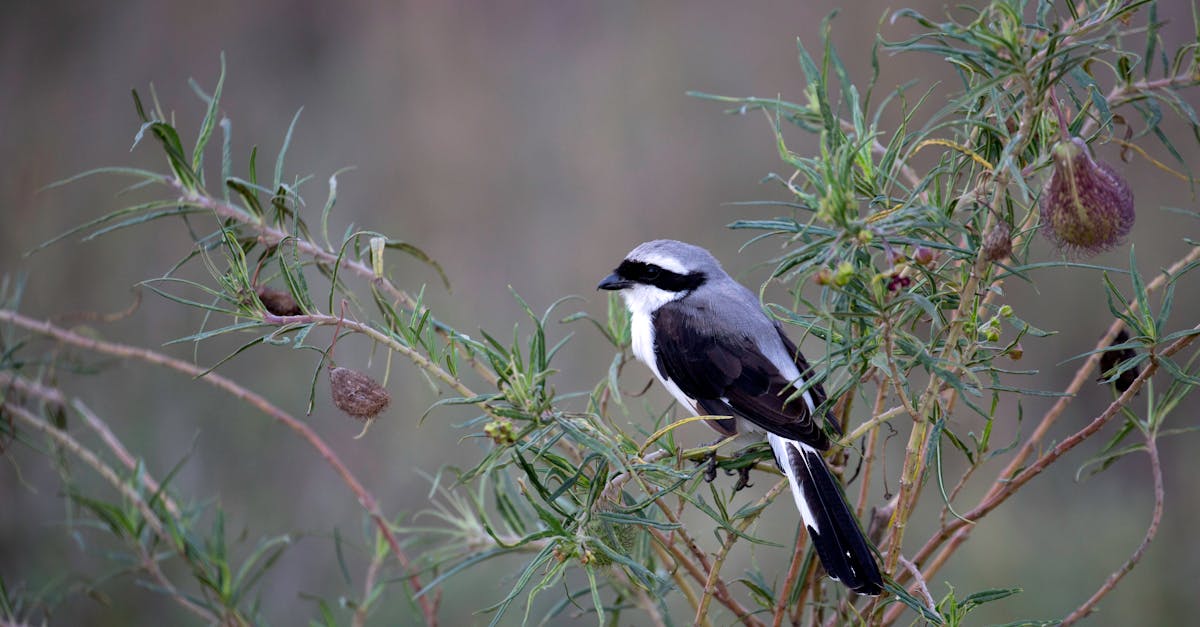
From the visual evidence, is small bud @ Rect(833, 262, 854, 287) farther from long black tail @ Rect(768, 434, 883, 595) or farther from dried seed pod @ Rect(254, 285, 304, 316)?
dried seed pod @ Rect(254, 285, 304, 316)

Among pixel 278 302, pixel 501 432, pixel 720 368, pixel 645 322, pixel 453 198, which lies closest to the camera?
pixel 501 432

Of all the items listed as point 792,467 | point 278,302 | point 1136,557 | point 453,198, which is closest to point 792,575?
point 792,467

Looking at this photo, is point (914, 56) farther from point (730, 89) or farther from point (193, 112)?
point (193, 112)

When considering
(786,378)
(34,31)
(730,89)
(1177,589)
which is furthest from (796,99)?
(34,31)

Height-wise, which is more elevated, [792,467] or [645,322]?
[645,322]

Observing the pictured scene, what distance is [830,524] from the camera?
4.80ft

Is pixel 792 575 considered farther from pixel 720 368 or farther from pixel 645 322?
pixel 645 322

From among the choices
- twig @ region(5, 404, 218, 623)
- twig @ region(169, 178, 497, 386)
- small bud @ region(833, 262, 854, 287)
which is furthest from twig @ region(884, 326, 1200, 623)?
twig @ region(5, 404, 218, 623)

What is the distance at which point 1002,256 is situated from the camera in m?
1.07

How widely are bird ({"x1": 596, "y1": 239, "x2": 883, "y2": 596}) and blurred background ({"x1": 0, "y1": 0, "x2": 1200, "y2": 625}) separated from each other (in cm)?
146

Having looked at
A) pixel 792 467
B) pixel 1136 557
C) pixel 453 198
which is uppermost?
pixel 453 198

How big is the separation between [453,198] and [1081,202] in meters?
4.56

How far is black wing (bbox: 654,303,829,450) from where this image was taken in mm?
2238

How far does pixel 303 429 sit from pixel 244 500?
9.28 feet
